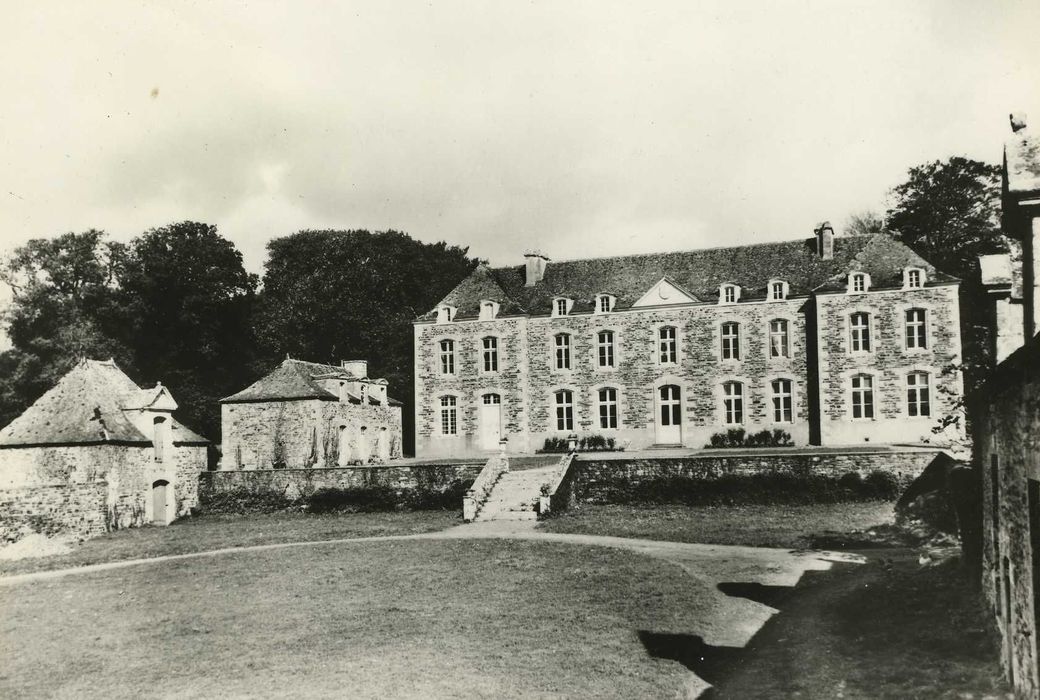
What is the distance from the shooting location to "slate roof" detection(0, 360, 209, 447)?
2569 centimetres

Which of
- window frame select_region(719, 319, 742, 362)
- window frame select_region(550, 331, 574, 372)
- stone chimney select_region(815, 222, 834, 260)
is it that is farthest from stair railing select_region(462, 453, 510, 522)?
stone chimney select_region(815, 222, 834, 260)

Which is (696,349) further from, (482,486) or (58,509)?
(58,509)

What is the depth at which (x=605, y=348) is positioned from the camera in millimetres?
33562

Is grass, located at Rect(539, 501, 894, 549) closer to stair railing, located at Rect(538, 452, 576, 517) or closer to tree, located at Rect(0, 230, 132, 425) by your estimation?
stair railing, located at Rect(538, 452, 576, 517)

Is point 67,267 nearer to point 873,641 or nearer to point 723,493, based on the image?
point 723,493

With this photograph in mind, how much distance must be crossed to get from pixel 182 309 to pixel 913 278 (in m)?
36.6

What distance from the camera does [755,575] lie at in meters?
13.6

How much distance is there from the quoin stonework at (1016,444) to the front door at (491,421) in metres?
23.6

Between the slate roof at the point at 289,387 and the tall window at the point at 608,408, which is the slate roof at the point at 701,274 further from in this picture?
the slate roof at the point at 289,387

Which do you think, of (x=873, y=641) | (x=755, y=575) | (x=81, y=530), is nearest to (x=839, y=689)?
(x=873, y=641)

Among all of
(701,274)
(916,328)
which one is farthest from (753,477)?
(701,274)

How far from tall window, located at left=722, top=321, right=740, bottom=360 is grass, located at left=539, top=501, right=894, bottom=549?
10.1m

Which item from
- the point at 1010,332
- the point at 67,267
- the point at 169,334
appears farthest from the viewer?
the point at 169,334

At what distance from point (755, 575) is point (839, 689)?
579cm
